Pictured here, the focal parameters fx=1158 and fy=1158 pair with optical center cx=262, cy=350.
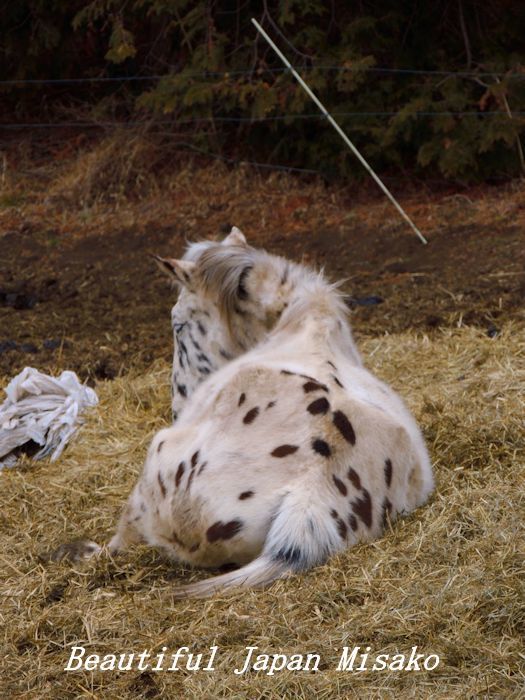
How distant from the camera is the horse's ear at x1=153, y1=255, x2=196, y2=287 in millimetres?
4727

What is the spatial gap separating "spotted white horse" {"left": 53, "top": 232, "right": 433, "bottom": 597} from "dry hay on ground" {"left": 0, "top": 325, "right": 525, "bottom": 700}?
85 millimetres

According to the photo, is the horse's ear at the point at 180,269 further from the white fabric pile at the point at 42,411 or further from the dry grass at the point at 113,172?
the dry grass at the point at 113,172

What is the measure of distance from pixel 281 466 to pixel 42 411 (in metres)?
2.50

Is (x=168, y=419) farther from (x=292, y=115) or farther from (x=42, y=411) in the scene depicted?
(x=292, y=115)

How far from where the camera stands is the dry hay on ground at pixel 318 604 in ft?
9.80

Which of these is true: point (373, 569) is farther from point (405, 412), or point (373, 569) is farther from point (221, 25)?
point (221, 25)

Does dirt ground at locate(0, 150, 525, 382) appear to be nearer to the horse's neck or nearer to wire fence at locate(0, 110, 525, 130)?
wire fence at locate(0, 110, 525, 130)

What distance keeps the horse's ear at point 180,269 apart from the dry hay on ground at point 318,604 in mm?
883

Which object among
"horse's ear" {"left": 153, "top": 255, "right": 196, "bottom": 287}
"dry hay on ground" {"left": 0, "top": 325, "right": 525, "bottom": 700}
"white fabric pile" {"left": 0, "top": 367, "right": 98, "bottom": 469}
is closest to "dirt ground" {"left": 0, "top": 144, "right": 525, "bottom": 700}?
"dry hay on ground" {"left": 0, "top": 325, "right": 525, "bottom": 700}

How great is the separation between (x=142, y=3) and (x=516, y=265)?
4729 millimetres

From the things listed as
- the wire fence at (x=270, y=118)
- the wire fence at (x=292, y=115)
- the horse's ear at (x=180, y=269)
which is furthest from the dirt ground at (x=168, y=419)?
the horse's ear at (x=180, y=269)

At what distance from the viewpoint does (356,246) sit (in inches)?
358

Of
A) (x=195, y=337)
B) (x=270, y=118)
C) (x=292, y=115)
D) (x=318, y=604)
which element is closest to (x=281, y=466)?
(x=318, y=604)

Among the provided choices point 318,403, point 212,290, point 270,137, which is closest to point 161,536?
point 318,403
